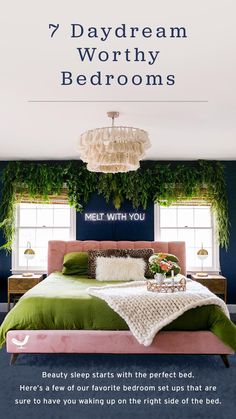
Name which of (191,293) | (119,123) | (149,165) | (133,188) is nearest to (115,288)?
(191,293)

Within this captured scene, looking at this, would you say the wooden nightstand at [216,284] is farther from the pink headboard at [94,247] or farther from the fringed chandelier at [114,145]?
the fringed chandelier at [114,145]

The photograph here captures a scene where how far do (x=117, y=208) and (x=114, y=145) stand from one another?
2.87m

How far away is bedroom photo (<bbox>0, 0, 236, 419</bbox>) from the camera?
2.70m

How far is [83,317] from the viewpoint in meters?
3.89

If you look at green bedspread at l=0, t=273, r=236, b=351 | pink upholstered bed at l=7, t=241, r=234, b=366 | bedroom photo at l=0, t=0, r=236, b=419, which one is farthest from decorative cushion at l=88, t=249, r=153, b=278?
pink upholstered bed at l=7, t=241, r=234, b=366

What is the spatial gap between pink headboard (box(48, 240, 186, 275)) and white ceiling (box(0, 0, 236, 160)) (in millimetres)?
1602

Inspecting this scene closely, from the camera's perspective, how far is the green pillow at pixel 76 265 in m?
5.87

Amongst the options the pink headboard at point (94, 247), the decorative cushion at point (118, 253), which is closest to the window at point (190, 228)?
the pink headboard at point (94, 247)

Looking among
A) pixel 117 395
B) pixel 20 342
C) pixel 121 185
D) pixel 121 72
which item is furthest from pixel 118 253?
pixel 121 72

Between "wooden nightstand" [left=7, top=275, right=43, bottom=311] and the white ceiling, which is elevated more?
the white ceiling

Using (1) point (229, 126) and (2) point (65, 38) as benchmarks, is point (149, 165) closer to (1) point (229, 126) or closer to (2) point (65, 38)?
(1) point (229, 126)

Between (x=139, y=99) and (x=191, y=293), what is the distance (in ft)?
6.47

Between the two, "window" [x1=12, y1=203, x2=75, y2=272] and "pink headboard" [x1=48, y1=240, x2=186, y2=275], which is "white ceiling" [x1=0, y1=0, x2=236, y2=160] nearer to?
"window" [x1=12, y1=203, x2=75, y2=272]

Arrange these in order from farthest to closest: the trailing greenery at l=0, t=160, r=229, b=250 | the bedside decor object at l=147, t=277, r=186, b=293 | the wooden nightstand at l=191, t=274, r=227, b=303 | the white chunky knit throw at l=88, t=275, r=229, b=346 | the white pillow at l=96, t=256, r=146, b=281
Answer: the trailing greenery at l=0, t=160, r=229, b=250 < the wooden nightstand at l=191, t=274, r=227, b=303 < the white pillow at l=96, t=256, r=146, b=281 < the bedside decor object at l=147, t=277, r=186, b=293 < the white chunky knit throw at l=88, t=275, r=229, b=346
